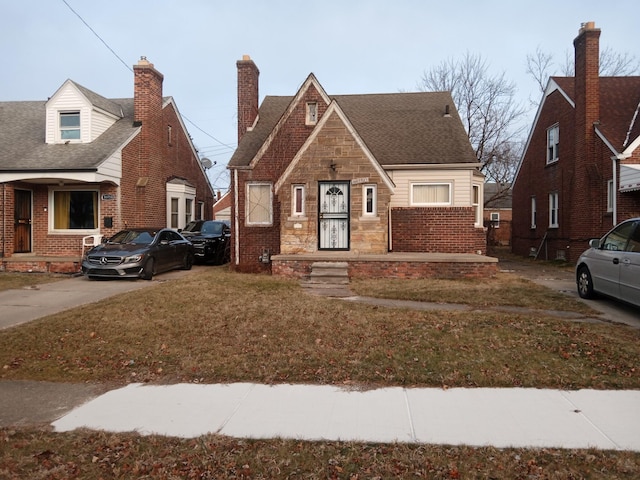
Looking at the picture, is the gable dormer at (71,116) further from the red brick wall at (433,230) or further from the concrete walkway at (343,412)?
the concrete walkway at (343,412)

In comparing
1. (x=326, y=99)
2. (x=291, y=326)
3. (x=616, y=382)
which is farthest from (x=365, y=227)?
(x=616, y=382)

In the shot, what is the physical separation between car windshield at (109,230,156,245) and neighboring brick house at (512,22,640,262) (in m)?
15.8

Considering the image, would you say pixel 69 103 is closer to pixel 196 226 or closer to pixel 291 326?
pixel 196 226

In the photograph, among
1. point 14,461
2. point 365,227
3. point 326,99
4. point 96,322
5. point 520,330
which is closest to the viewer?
point 14,461

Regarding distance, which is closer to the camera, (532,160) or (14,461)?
(14,461)

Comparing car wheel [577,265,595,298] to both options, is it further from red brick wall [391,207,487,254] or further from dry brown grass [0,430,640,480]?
dry brown grass [0,430,640,480]

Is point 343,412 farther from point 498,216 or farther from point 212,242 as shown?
point 498,216

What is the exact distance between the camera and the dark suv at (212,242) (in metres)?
17.8

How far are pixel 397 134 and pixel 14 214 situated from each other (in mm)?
14456

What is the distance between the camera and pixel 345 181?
13.7 metres

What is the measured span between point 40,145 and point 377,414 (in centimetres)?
1797

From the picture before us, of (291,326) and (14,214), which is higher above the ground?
(14,214)

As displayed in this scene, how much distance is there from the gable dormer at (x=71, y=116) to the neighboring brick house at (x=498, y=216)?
24.3 metres

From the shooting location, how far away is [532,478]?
122 inches
